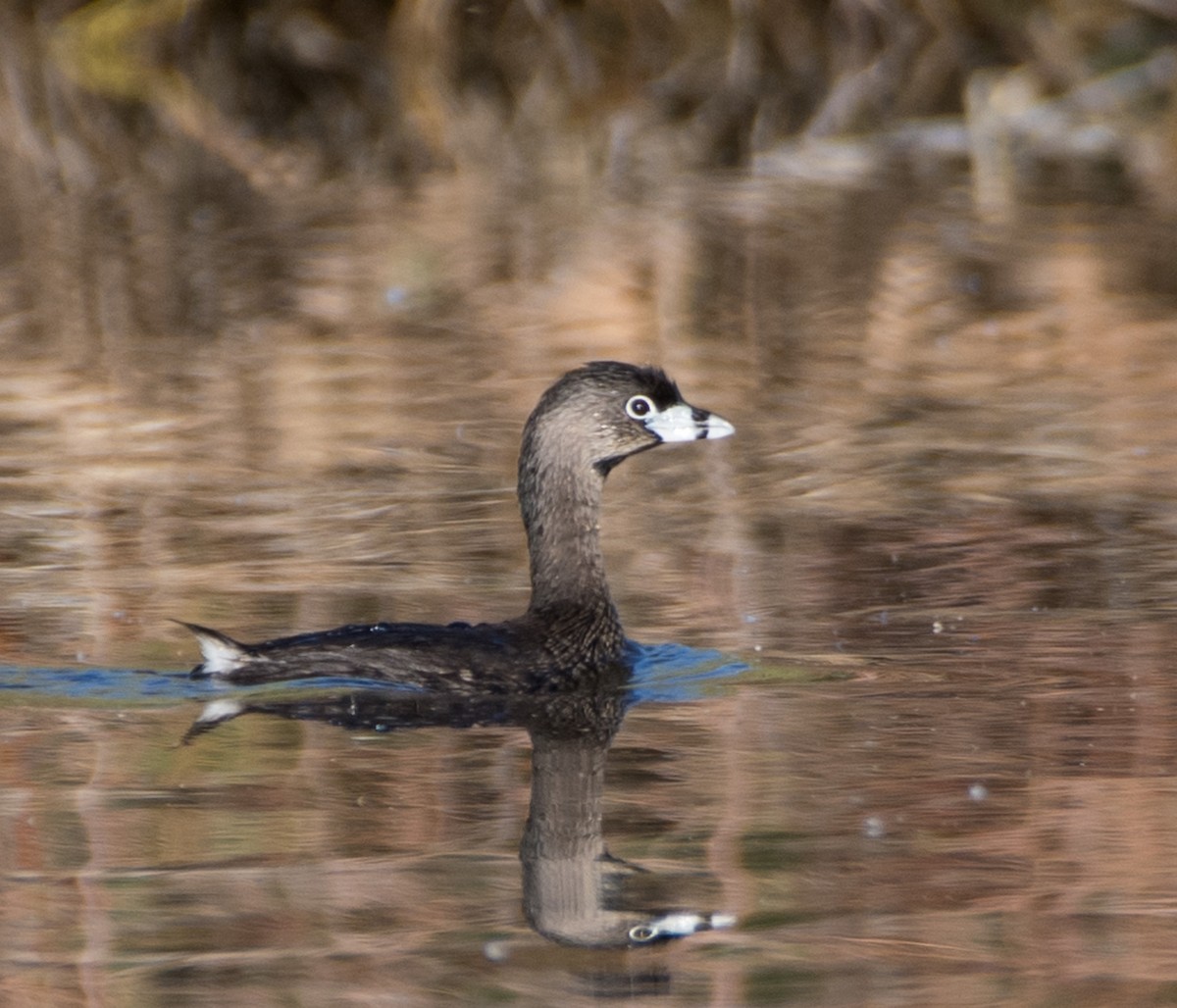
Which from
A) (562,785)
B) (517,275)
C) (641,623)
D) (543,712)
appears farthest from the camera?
(517,275)

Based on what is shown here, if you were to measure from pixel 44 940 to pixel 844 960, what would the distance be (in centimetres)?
166

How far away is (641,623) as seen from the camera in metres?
9.15

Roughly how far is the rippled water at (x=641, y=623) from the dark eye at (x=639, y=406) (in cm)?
73

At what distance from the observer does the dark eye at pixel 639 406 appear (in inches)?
354

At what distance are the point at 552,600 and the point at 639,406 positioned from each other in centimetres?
74

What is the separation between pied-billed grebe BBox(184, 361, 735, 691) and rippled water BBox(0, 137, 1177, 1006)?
0.16 metres

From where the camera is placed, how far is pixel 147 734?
748cm

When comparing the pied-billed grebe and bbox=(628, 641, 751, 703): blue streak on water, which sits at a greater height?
the pied-billed grebe

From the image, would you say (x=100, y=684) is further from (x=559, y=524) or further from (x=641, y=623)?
(x=641, y=623)

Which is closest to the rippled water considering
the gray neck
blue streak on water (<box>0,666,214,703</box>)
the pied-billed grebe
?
blue streak on water (<box>0,666,214,703</box>)

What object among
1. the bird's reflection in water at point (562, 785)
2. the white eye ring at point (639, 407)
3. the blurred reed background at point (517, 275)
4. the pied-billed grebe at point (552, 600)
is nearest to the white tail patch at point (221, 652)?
the pied-billed grebe at point (552, 600)

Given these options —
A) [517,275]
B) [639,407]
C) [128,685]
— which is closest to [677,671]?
[639,407]

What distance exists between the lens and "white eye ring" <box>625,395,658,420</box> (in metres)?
8.98

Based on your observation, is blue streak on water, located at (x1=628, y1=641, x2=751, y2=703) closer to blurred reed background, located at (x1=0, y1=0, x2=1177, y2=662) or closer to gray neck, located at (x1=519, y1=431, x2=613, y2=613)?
blurred reed background, located at (x1=0, y1=0, x2=1177, y2=662)
